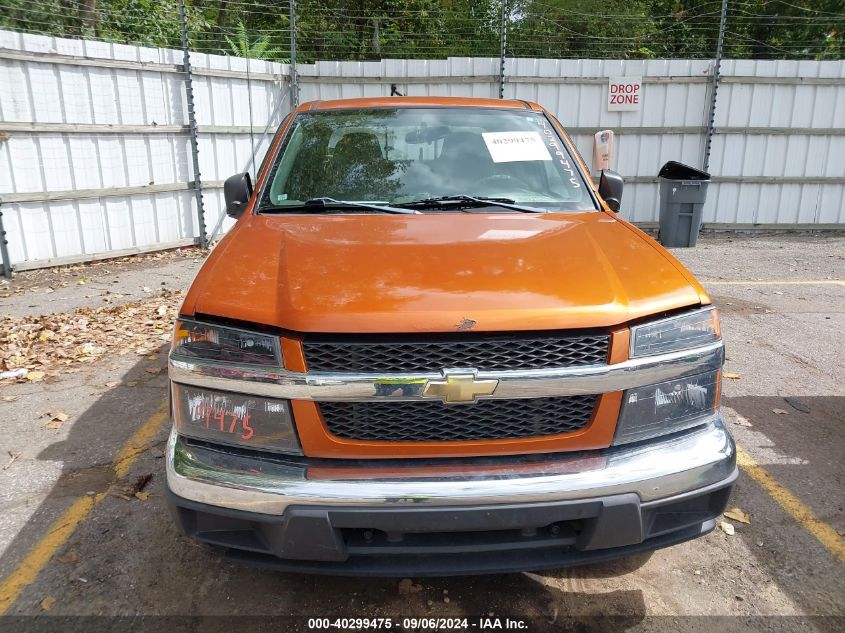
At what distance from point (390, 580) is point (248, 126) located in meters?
8.98

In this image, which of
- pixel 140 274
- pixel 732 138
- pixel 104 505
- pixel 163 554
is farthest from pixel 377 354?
pixel 732 138

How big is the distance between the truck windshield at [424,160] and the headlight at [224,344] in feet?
3.63

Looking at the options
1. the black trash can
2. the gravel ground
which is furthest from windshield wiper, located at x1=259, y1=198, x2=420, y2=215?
the black trash can

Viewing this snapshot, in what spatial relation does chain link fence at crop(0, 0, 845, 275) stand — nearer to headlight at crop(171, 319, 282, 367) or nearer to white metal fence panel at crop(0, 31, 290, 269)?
white metal fence panel at crop(0, 31, 290, 269)

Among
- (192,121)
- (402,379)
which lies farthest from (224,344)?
(192,121)

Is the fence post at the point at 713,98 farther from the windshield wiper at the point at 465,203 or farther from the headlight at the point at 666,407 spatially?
the headlight at the point at 666,407

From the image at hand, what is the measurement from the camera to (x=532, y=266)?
89.2 inches

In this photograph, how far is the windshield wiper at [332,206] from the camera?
115 inches

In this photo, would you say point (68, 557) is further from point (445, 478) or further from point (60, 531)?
point (445, 478)

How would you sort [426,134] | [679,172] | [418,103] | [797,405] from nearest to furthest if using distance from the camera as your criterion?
[426,134] → [418,103] → [797,405] → [679,172]

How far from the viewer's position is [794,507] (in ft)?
10.1

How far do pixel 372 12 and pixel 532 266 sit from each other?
758 inches

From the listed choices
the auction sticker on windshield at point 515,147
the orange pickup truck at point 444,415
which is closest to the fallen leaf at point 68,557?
the orange pickup truck at point 444,415

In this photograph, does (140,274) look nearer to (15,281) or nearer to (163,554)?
(15,281)
